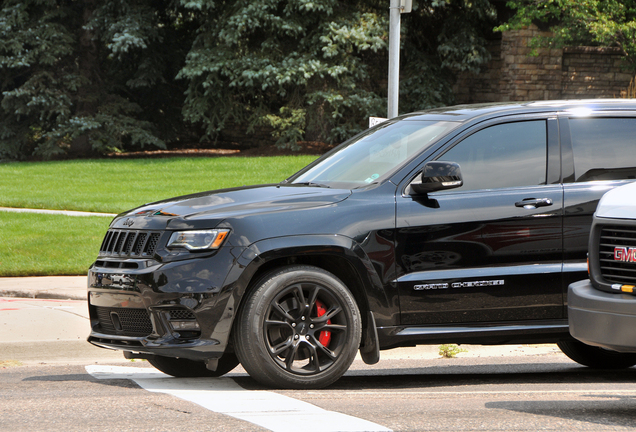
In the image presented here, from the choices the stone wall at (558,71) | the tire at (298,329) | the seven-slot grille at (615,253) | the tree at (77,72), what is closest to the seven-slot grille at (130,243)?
the tire at (298,329)

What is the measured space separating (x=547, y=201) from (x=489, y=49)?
26659 mm

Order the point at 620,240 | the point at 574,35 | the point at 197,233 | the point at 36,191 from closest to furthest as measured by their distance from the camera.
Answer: the point at 620,240, the point at 197,233, the point at 36,191, the point at 574,35

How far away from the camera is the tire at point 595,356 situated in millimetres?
7379

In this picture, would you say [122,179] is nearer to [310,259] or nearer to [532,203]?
[310,259]

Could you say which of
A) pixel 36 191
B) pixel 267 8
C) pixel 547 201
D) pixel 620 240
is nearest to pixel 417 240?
pixel 547 201

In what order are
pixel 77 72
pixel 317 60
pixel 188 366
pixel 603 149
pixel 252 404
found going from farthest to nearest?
1. pixel 77 72
2. pixel 317 60
3. pixel 188 366
4. pixel 603 149
5. pixel 252 404

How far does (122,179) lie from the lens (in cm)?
2528

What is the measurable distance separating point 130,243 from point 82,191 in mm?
17393

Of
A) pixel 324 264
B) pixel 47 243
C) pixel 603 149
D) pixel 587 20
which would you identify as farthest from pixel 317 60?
pixel 324 264

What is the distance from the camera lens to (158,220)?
583 centimetres

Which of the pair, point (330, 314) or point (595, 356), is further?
point (595, 356)

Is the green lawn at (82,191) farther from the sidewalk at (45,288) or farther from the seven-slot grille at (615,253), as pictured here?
the seven-slot grille at (615,253)

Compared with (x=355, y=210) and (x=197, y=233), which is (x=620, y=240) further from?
(x=197, y=233)

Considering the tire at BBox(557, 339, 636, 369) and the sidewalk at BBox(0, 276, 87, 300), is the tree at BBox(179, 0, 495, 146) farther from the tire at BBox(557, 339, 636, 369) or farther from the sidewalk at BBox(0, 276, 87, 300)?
the tire at BBox(557, 339, 636, 369)
